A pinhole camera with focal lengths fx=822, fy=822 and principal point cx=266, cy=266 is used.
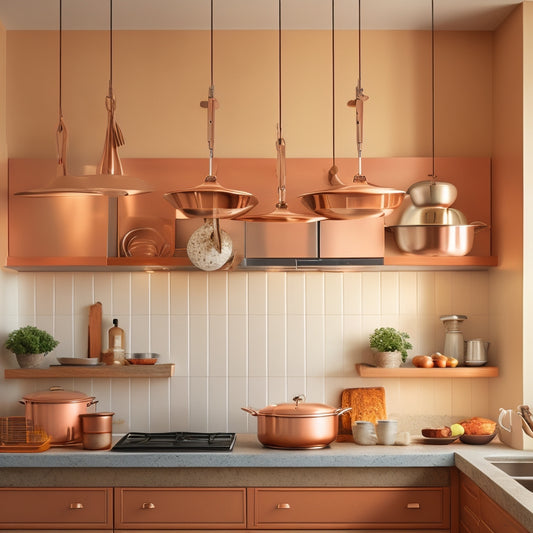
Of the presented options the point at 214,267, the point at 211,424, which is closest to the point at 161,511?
the point at 211,424

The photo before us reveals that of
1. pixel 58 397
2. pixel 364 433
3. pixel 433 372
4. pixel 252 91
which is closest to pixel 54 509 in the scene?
pixel 58 397

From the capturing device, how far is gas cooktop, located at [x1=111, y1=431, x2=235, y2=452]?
371 cm

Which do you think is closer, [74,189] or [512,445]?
[74,189]

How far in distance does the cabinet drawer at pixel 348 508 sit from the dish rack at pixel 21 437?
3.26 feet

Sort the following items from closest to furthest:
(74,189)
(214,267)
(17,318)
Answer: (74,189) < (214,267) < (17,318)

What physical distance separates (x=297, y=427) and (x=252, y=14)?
2.04 m

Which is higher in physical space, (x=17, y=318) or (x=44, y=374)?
(x=17, y=318)

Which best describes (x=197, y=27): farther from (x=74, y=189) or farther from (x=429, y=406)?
(x=429, y=406)

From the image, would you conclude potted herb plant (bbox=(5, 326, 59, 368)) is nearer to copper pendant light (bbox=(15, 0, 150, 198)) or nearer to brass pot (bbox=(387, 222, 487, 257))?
copper pendant light (bbox=(15, 0, 150, 198))

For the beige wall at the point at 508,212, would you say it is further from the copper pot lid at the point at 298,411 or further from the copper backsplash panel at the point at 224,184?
the copper pot lid at the point at 298,411

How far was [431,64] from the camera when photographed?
14.2 ft

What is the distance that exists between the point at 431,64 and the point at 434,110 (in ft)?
0.80

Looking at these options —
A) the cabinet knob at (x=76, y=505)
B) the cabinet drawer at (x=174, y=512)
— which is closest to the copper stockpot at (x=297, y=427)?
the cabinet drawer at (x=174, y=512)

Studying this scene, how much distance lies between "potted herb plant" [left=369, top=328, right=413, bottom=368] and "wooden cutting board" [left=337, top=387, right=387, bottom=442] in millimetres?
203
